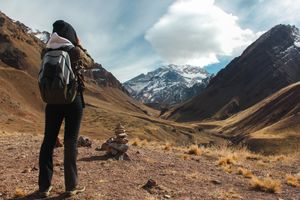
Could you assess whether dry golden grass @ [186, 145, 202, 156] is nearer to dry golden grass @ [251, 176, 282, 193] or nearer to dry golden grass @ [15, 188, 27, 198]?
dry golden grass @ [251, 176, 282, 193]

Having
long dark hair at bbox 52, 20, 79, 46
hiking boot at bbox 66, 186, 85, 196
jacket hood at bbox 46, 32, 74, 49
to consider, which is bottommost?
hiking boot at bbox 66, 186, 85, 196

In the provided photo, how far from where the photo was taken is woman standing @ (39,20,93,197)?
27.9 feet

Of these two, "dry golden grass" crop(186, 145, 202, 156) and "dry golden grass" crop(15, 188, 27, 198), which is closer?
"dry golden grass" crop(15, 188, 27, 198)

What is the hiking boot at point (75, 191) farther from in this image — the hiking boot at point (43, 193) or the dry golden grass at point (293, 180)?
the dry golden grass at point (293, 180)

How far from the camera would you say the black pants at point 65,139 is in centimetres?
856

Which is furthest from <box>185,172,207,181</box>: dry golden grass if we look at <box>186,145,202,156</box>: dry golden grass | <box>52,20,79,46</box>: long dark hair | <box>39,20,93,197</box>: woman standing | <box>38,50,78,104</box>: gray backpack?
<box>186,145,202,156</box>: dry golden grass

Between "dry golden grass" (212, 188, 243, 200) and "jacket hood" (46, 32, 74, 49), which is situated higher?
"jacket hood" (46, 32, 74, 49)

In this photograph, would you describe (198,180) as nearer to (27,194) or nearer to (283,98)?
(27,194)

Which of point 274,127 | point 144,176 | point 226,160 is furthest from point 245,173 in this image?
point 274,127

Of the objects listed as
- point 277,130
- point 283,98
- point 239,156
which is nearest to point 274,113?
point 283,98

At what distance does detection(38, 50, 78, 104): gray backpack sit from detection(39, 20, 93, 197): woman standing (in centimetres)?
28

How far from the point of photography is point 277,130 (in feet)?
436

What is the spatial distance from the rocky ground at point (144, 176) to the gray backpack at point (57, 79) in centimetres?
195

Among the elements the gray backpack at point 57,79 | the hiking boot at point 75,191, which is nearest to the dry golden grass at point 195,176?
the hiking boot at point 75,191
